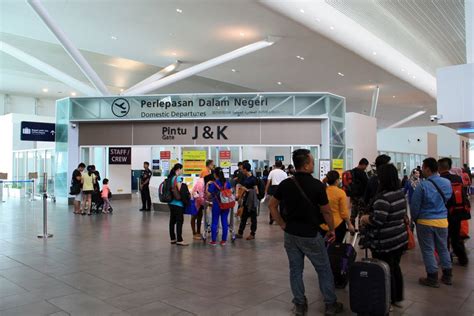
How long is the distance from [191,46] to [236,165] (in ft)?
19.6

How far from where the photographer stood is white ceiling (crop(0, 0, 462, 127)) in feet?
42.9

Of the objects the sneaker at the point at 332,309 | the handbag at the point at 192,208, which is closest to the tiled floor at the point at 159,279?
the sneaker at the point at 332,309

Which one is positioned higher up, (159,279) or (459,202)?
(459,202)

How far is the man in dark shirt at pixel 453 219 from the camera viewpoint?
5.17 metres

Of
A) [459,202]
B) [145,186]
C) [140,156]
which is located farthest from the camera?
[140,156]

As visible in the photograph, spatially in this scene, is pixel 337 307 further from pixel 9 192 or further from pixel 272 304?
pixel 9 192

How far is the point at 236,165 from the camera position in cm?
1443

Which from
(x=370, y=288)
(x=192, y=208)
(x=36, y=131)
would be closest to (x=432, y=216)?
(x=370, y=288)

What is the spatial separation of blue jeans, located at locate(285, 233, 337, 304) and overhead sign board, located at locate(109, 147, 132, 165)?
1453 centimetres

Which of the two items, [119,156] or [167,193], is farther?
[119,156]

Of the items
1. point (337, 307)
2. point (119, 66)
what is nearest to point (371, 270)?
point (337, 307)

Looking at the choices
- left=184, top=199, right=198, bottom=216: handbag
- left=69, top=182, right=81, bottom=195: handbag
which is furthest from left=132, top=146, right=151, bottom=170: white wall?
left=184, top=199, right=198, bottom=216: handbag

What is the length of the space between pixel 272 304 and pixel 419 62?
783 inches

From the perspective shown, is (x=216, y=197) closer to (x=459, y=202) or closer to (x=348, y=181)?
(x=348, y=181)
